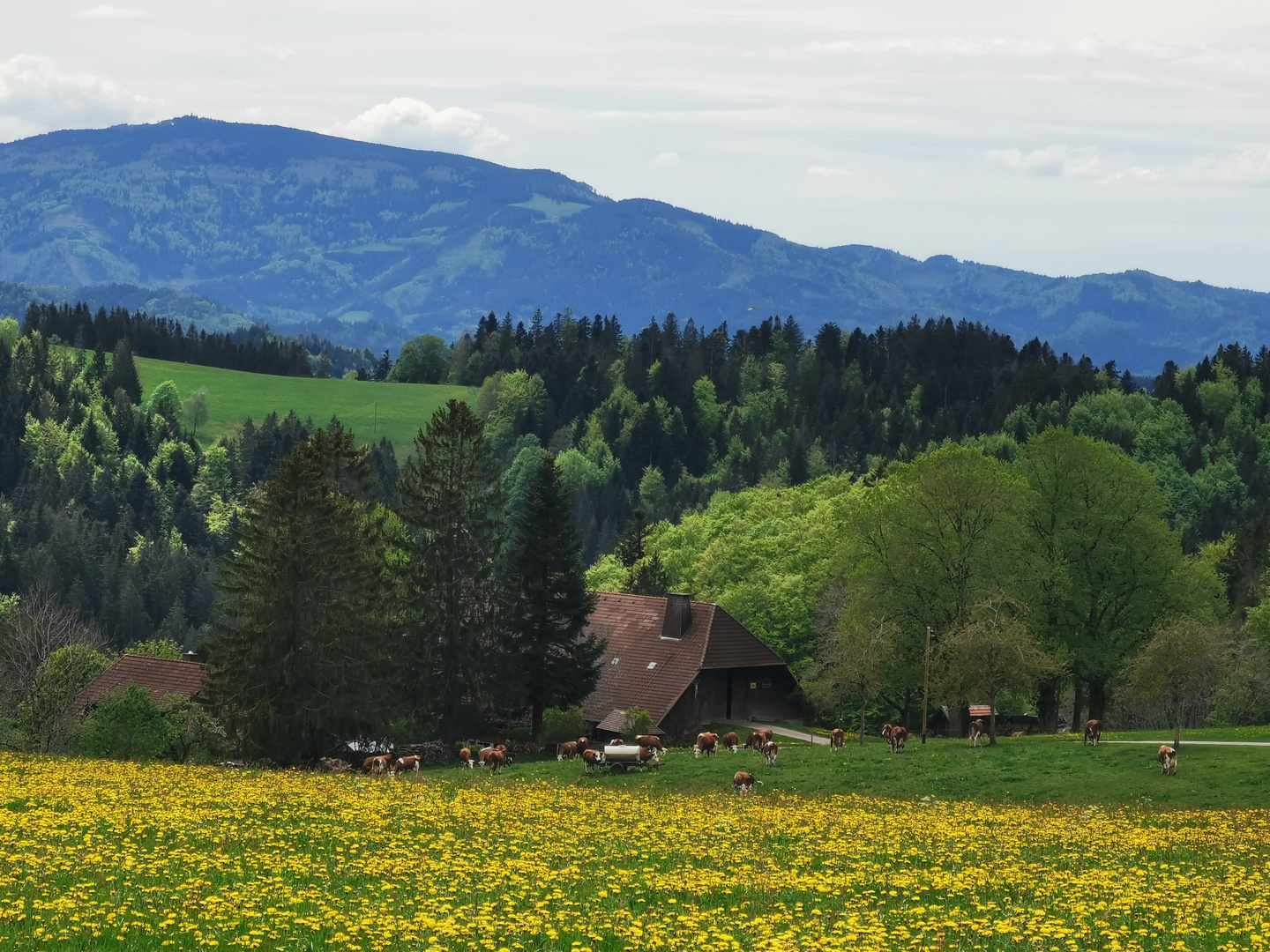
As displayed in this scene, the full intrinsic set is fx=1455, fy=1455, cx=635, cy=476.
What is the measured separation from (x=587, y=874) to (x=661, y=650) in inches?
1935

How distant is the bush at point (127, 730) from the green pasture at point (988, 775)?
11.2 m

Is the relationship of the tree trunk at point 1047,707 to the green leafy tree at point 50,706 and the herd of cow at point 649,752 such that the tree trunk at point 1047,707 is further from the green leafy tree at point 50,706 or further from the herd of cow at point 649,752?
the green leafy tree at point 50,706

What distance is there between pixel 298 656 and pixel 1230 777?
1272 inches

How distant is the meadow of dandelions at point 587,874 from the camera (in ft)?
61.1

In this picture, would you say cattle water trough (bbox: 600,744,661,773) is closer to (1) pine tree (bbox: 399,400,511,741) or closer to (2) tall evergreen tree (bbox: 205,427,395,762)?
(2) tall evergreen tree (bbox: 205,427,395,762)

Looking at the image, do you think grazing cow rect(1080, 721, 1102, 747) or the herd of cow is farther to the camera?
grazing cow rect(1080, 721, 1102, 747)

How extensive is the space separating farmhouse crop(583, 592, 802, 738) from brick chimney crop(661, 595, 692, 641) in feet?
0.15

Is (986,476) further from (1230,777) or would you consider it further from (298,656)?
(298,656)

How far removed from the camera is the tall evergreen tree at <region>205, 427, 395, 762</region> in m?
54.4

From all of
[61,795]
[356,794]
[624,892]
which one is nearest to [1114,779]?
[356,794]

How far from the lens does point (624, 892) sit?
21938mm

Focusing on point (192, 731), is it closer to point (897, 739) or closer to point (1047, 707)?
point (897, 739)

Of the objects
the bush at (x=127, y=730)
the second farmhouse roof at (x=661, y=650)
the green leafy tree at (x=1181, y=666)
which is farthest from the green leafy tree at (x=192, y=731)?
the green leafy tree at (x=1181, y=666)

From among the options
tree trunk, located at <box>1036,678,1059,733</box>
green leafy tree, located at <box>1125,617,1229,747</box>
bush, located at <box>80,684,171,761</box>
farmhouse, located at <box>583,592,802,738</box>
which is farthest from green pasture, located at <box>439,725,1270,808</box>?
tree trunk, located at <box>1036,678,1059,733</box>
